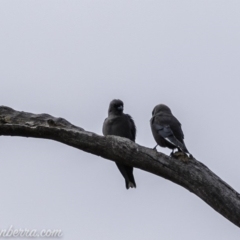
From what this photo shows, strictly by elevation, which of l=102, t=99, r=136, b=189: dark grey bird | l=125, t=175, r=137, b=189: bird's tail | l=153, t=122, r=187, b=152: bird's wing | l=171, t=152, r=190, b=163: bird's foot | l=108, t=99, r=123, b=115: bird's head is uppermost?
l=108, t=99, r=123, b=115: bird's head

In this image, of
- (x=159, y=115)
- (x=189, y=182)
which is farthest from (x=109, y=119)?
(x=189, y=182)

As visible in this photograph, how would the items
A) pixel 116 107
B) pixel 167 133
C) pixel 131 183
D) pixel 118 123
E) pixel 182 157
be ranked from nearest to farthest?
pixel 182 157 < pixel 167 133 < pixel 131 183 < pixel 118 123 < pixel 116 107

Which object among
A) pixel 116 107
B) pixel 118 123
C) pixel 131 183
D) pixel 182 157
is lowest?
pixel 182 157

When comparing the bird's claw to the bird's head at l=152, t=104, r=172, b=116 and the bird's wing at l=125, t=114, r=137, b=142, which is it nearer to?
→ the bird's head at l=152, t=104, r=172, b=116

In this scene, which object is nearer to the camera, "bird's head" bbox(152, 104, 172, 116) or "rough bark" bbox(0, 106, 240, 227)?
"rough bark" bbox(0, 106, 240, 227)

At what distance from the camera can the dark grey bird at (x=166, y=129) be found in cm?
762

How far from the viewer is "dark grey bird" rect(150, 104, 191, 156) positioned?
7.62 metres

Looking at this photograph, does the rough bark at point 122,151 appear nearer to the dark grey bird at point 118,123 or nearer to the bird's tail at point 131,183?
the bird's tail at point 131,183

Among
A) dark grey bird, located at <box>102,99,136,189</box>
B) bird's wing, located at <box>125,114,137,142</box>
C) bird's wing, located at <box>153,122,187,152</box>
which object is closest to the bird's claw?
bird's wing, located at <box>153,122,187,152</box>

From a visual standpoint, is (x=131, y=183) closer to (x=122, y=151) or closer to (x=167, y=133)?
(x=167, y=133)

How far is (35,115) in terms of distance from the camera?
20.6ft

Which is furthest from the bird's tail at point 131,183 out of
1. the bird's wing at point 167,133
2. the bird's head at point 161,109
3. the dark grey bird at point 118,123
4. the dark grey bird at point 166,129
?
the bird's head at point 161,109

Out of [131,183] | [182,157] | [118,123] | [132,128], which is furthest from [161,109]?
[182,157]

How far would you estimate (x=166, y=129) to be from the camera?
305 inches
